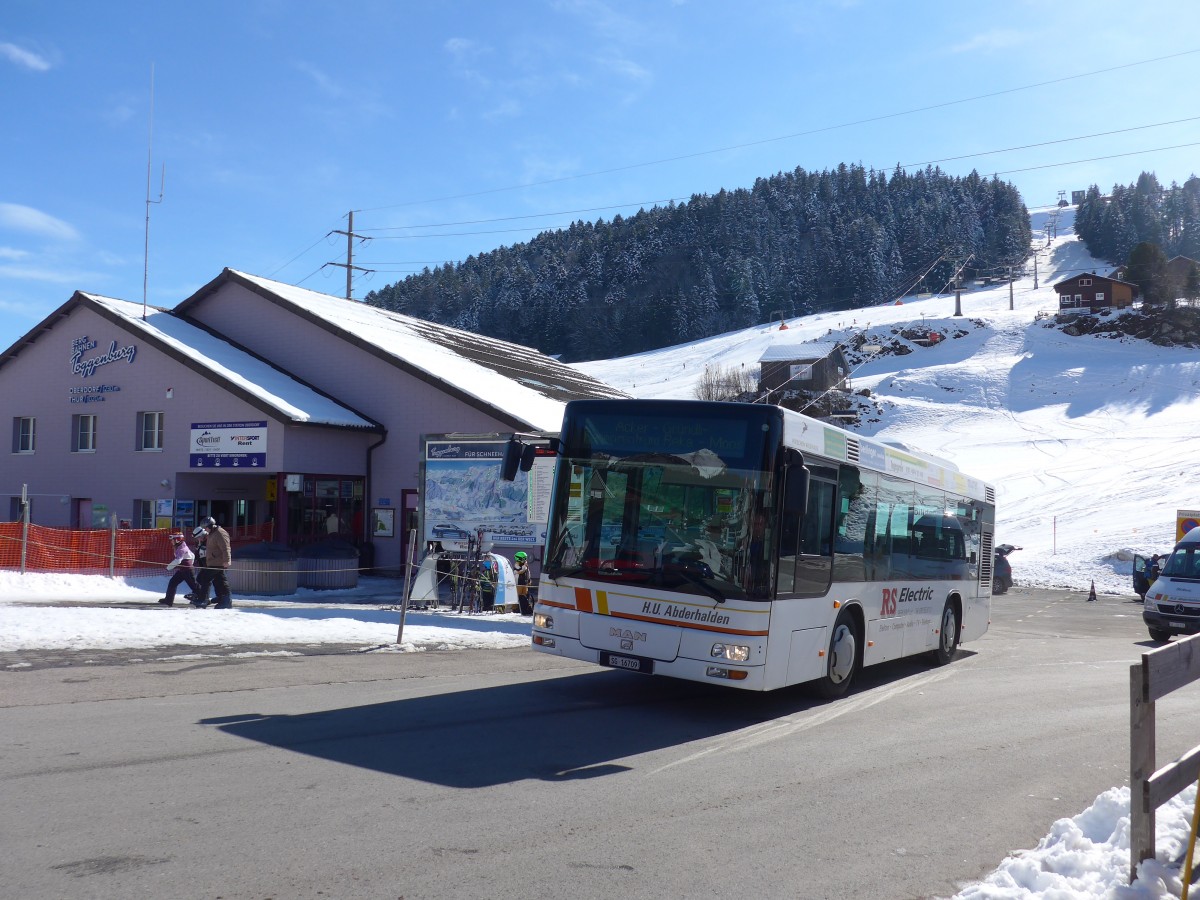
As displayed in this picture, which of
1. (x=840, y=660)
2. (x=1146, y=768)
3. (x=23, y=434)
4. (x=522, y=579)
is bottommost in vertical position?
(x=522, y=579)

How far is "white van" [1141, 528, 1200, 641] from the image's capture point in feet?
58.4

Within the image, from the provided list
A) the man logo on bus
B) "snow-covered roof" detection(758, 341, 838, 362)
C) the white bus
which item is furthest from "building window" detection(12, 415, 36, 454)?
"snow-covered roof" detection(758, 341, 838, 362)

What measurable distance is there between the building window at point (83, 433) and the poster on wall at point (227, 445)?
17.5 feet

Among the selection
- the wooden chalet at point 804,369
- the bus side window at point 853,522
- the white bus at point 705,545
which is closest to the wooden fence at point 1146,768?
the white bus at point 705,545

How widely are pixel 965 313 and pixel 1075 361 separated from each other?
2941 cm

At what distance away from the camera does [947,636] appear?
14.7m

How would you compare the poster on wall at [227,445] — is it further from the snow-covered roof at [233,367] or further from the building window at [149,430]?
the building window at [149,430]

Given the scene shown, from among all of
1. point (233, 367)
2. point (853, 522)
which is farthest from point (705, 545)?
point (233, 367)

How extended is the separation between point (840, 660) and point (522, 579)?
1098 centimetres

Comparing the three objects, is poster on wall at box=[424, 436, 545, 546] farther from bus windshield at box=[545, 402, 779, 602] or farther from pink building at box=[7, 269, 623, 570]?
bus windshield at box=[545, 402, 779, 602]

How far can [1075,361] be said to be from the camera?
90000mm

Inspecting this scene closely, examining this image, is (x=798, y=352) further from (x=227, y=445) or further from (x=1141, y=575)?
(x=227, y=445)

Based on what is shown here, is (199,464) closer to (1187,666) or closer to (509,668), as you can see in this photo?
(509,668)

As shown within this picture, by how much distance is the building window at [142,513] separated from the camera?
98.0ft
